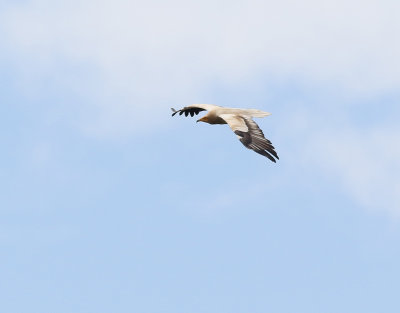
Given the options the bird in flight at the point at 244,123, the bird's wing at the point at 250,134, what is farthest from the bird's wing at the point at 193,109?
the bird's wing at the point at 250,134

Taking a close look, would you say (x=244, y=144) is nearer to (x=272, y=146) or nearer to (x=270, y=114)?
(x=272, y=146)

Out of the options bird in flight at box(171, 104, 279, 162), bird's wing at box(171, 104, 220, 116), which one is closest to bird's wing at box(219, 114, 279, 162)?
bird in flight at box(171, 104, 279, 162)

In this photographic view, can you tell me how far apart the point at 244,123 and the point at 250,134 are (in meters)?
1.25

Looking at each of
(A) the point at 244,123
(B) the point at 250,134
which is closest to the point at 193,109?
(A) the point at 244,123

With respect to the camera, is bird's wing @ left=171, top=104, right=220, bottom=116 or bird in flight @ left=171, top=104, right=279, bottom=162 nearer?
bird in flight @ left=171, top=104, right=279, bottom=162

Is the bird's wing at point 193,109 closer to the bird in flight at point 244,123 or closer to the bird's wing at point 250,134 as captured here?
the bird in flight at point 244,123

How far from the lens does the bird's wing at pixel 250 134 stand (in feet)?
108

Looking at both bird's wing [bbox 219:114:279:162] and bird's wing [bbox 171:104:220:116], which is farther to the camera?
bird's wing [bbox 171:104:220:116]

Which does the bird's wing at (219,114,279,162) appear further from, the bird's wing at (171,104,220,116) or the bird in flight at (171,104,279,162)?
the bird's wing at (171,104,220,116)

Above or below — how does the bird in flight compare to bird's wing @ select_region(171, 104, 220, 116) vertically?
below

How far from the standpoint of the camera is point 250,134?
113ft

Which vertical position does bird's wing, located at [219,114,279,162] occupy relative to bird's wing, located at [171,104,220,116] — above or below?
below

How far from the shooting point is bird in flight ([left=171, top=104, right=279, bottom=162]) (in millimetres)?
33281

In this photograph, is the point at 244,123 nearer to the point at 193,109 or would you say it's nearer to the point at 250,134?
the point at 250,134
